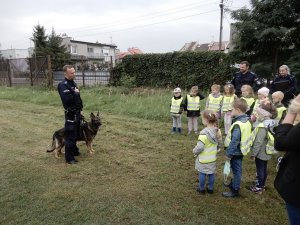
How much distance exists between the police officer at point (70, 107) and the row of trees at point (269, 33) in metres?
8.22

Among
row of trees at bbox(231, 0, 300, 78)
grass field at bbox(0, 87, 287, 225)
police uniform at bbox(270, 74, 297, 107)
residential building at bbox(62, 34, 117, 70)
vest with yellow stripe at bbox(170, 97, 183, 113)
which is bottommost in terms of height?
grass field at bbox(0, 87, 287, 225)

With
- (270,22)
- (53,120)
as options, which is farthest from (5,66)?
(270,22)

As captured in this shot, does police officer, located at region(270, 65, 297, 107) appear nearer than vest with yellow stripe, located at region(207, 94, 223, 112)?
Yes

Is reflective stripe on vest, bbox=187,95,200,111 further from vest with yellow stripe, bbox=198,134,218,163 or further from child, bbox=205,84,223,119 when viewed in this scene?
vest with yellow stripe, bbox=198,134,218,163

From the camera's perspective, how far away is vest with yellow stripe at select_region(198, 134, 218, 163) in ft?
14.6

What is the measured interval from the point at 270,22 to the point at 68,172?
32.3 feet

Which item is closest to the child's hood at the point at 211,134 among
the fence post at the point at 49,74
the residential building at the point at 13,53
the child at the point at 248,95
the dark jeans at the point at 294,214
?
the dark jeans at the point at 294,214

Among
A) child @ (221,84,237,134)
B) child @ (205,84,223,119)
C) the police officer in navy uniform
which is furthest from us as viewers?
child @ (205,84,223,119)

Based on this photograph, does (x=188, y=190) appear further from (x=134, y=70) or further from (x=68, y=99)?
(x=134, y=70)

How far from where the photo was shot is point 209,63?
51.4ft

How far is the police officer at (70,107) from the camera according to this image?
18.3ft

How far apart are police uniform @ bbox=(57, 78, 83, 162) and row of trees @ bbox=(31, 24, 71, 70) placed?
2946 centimetres

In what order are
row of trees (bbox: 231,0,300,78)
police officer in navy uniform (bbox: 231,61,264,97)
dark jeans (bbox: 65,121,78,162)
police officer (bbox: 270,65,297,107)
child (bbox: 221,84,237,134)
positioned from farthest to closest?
1. row of trees (bbox: 231,0,300,78)
2. child (bbox: 221,84,237,134)
3. police officer in navy uniform (bbox: 231,61,264,97)
4. police officer (bbox: 270,65,297,107)
5. dark jeans (bbox: 65,121,78,162)

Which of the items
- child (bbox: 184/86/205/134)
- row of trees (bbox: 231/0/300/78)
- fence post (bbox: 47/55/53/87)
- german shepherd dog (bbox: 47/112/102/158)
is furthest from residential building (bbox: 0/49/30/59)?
german shepherd dog (bbox: 47/112/102/158)
